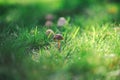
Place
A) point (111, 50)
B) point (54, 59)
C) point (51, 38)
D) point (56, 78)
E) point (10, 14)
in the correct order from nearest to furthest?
point (56, 78) < point (54, 59) < point (111, 50) < point (51, 38) < point (10, 14)

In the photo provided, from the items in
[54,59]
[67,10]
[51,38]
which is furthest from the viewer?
[67,10]

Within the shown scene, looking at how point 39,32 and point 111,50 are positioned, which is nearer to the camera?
point 111,50

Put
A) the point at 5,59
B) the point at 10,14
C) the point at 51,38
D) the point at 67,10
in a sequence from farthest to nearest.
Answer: the point at 67,10 < the point at 10,14 < the point at 51,38 < the point at 5,59

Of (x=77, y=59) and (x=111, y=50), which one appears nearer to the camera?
(x=77, y=59)

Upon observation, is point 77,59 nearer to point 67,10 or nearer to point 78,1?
point 67,10

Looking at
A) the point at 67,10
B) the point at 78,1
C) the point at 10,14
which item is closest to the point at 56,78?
the point at 10,14

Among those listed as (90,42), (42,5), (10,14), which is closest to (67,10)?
(42,5)

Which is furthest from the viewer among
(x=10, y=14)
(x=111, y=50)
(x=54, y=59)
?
(x=10, y=14)

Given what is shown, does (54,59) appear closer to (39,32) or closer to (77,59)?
(77,59)
